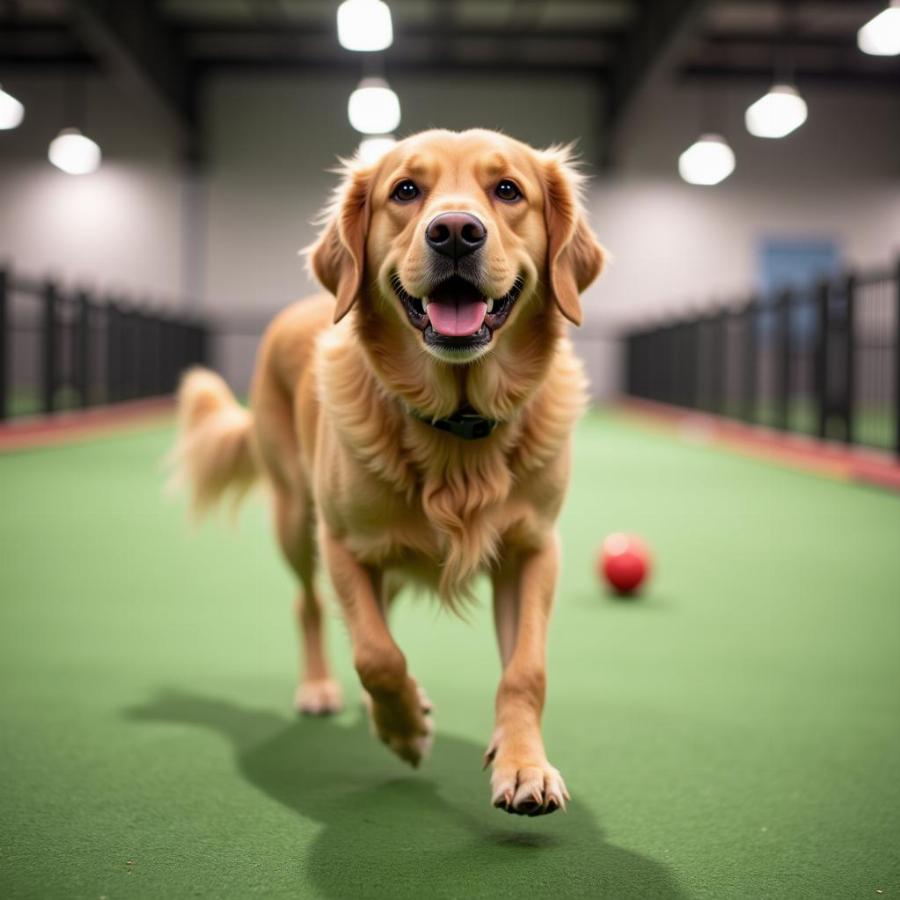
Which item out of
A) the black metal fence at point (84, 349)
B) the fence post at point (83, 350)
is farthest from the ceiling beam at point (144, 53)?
the fence post at point (83, 350)

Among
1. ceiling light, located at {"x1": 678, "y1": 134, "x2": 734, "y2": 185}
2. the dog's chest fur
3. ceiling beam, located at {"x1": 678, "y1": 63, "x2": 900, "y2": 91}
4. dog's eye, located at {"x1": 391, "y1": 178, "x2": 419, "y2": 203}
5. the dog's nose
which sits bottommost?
the dog's chest fur

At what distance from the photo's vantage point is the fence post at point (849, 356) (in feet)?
34.4

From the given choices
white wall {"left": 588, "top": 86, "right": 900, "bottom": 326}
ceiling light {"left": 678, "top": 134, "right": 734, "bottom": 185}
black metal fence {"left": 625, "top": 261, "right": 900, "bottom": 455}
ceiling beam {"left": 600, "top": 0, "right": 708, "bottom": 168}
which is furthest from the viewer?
white wall {"left": 588, "top": 86, "right": 900, "bottom": 326}

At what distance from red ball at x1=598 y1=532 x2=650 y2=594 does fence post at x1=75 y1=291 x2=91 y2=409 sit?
11226 mm

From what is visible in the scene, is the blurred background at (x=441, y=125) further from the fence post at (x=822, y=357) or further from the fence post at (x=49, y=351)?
the fence post at (x=822, y=357)

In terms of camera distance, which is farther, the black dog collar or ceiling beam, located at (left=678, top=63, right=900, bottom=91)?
ceiling beam, located at (left=678, top=63, right=900, bottom=91)

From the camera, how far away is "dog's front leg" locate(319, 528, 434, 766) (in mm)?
2398

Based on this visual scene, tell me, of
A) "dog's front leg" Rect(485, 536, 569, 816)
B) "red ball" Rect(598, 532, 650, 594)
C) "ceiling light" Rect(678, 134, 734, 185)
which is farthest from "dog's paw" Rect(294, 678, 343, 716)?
"ceiling light" Rect(678, 134, 734, 185)

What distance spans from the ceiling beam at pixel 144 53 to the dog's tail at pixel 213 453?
38.8ft

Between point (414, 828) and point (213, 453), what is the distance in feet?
7.28

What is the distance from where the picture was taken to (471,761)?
106 inches

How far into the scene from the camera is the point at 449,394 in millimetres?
2590

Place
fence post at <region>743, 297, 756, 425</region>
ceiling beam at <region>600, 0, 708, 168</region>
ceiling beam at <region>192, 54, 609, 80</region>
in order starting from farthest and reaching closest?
ceiling beam at <region>192, 54, 609, 80</region>, ceiling beam at <region>600, 0, 708, 168</region>, fence post at <region>743, 297, 756, 425</region>

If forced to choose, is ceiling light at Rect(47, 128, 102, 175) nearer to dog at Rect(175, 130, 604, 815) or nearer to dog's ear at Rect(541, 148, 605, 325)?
dog at Rect(175, 130, 604, 815)
